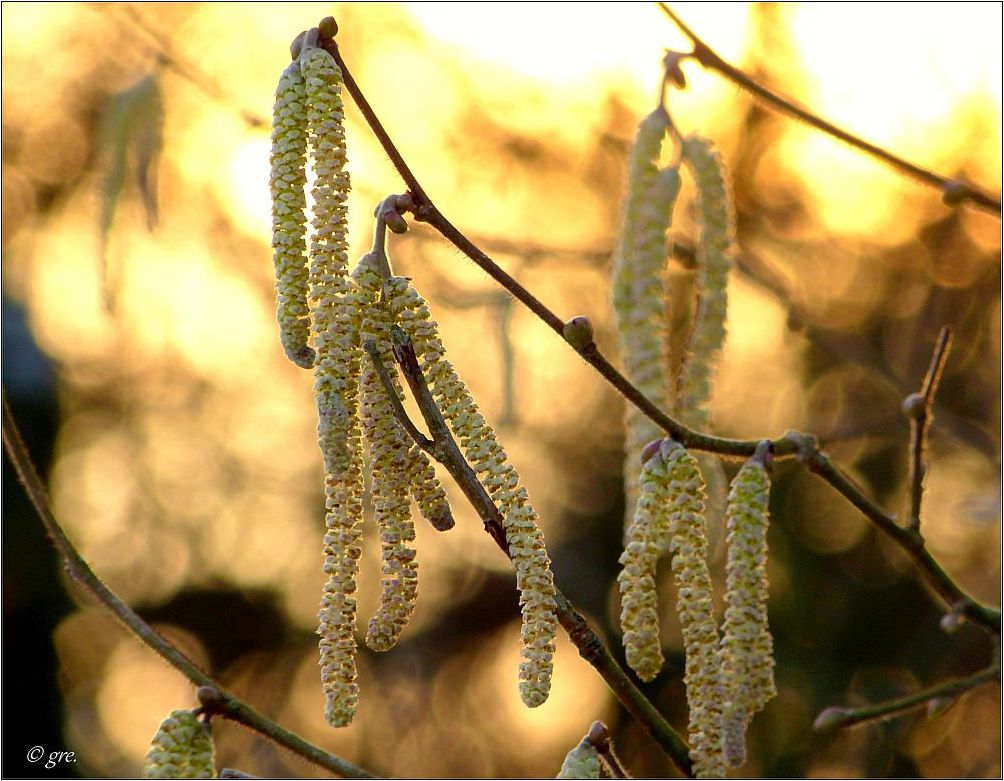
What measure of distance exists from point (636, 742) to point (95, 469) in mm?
3378

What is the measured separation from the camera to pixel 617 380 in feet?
3.26

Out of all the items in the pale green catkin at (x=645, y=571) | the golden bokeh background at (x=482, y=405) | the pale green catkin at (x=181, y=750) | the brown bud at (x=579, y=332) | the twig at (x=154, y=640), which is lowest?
the pale green catkin at (x=181, y=750)

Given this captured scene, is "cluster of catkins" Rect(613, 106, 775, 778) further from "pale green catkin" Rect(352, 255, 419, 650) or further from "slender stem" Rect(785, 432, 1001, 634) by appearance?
"pale green catkin" Rect(352, 255, 419, 650)

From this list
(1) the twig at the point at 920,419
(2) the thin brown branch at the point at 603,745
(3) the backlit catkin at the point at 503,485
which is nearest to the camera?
(3) the backlit catkin at the point at 503,485

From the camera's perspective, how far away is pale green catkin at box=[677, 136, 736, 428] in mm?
1262

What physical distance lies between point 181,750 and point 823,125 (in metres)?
0.86

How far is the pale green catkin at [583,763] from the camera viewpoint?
41.8 inches

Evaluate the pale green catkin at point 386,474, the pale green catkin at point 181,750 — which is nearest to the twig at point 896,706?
the pale green catkin at point 386,474

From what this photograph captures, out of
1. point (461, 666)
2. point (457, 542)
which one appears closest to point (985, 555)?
point (457, 542)

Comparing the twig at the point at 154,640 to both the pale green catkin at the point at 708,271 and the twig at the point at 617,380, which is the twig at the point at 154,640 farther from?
the pale green catkin at the point at 708,271

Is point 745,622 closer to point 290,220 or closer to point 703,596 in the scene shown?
point 703,596

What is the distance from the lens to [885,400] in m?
5.11

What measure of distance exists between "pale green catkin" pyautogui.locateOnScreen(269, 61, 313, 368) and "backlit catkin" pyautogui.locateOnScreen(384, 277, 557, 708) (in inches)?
3.0

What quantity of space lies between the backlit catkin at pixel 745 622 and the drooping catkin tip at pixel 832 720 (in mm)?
217
